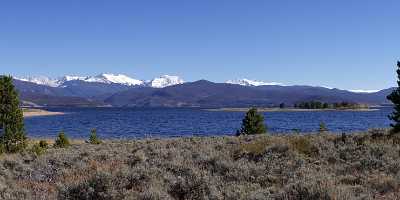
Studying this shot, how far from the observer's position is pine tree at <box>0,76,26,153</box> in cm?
3441

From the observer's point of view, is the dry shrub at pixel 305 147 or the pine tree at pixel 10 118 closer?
the dry shrub at pixel 305 147

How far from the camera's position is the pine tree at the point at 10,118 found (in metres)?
34.4

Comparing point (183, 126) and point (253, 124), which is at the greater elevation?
point (253, 124)

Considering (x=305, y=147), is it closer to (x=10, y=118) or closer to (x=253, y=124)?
(x=10, y=118)

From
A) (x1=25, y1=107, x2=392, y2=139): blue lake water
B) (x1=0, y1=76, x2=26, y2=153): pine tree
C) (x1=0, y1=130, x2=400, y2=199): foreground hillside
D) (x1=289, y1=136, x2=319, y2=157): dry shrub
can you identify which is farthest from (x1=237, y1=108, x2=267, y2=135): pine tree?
(x1=0, y1=130, x2=400, y2=199): foreground hillside

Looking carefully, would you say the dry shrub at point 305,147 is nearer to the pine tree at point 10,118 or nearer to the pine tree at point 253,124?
the pine tree at point 10,118

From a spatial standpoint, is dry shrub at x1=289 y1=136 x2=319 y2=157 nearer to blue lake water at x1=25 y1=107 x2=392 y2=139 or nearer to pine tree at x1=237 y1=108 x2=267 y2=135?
pine tree at x1=237 y1=108 x2=267 y2=135

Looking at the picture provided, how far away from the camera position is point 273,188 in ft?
36.6

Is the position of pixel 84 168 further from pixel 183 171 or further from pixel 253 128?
pixel 253 128

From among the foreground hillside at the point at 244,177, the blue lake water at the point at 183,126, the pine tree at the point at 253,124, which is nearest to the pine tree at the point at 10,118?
the foreground hillside at the point at 244,177

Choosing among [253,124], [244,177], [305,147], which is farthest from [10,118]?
[244,177]

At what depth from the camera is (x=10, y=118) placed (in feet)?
114

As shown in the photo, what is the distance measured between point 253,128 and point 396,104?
21.0 meters

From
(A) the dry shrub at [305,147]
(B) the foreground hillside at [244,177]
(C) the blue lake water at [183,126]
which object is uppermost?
(A) the dry shrub at [305,147]
